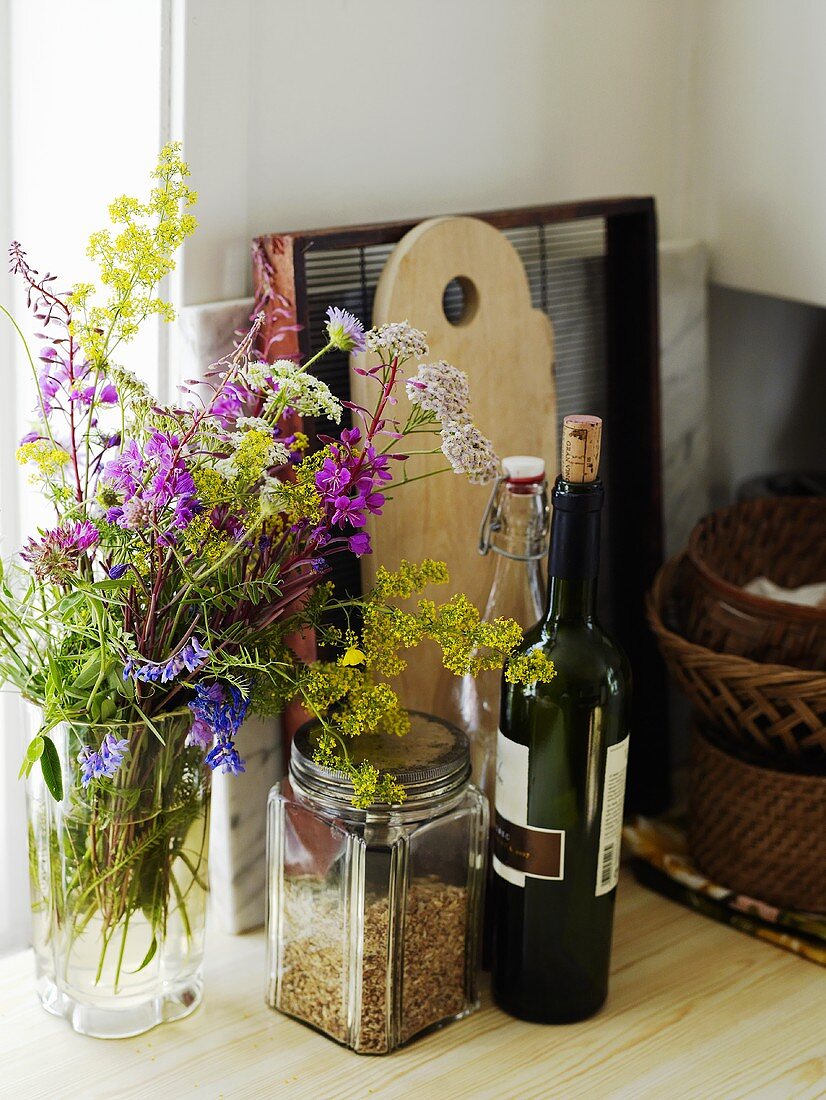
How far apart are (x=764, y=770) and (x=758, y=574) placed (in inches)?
10.8

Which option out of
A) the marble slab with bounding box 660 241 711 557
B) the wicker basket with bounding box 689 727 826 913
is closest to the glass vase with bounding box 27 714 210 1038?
the wicker basket with bounding box 689 727 826 913

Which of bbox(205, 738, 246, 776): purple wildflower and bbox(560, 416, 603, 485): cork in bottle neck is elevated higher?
bbox(560, 416, 603, 485): cork in bottle neck

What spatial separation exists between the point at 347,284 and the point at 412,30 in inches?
8.8

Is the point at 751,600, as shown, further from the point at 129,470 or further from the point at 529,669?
→ the point at 129,470

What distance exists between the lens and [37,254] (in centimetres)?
99

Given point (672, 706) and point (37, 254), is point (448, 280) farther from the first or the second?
point (672, 706)

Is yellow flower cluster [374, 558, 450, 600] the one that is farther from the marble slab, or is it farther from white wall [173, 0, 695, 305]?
the marble slab

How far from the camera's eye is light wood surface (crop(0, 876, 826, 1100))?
857mm

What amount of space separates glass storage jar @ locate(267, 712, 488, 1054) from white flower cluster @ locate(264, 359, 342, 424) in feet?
0.82

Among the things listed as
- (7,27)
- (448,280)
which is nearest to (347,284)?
(448,280)

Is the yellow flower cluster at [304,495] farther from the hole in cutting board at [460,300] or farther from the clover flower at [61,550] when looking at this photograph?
the hole in cutting board at [460,300]

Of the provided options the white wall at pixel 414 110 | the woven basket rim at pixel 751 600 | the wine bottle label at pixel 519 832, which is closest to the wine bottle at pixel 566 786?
the wine bottle label at pixel 519 832

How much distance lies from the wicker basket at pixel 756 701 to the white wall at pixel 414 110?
1.41ft

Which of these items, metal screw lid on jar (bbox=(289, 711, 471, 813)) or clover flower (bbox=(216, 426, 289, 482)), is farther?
metal screw lid on jar (bbox=(289, 711, 471, 813))
